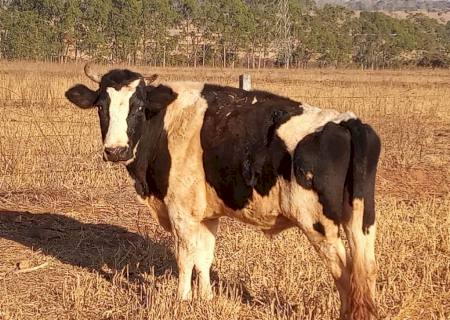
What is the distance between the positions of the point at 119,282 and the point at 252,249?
1.59 metres

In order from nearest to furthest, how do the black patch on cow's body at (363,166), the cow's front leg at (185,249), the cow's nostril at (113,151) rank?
the black patch on cow's body at (363,166)
the cow's nostril at (113,151)
the cow's front leg at (185,249)

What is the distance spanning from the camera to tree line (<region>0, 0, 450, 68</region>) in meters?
60.5

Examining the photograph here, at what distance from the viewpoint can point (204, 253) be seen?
6.47m

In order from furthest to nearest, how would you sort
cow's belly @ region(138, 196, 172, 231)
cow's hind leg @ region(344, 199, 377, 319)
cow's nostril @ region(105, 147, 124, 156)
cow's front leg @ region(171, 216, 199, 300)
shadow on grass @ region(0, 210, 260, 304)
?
1. shadow on grass @ region(0, 210, 260, 304)
2. cow's belly @ region(138, 196, 172, 231)
3. cow's front leg @ region(171, 216, 199, 300)
4. cow's nostril @ region(105, 147, 124, 156)
5. cow's hind leg @ region(344, 199, 377, 319)

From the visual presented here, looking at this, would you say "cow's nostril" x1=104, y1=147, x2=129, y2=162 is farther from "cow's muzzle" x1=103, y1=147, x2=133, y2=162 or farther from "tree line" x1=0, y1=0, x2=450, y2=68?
"tree line" x1=0, y1=0, x2=450, y2=68

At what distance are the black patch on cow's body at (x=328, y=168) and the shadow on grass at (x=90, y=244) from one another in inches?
101

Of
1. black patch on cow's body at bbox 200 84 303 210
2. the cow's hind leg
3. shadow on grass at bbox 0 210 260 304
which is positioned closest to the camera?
the cow's hind leg

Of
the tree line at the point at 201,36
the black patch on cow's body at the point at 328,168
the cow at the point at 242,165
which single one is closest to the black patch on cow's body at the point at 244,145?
the cow at the point at 242,165

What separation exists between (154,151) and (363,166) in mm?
2108

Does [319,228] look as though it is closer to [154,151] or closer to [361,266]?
[361,266]

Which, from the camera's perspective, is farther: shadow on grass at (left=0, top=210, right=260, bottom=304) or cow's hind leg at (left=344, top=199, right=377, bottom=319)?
shadow on grass at (left=0, top=210, right=260, bottom=304)

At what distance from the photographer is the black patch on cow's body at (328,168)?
5.09 m

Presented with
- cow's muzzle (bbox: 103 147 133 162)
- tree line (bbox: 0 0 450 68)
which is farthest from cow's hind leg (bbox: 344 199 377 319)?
tree line (bbox: 0 0 450 68)

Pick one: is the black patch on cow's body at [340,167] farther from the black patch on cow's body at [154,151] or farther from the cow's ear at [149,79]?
the cow's ear at [149,79]
